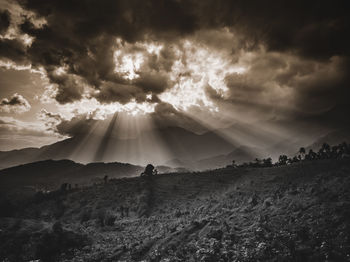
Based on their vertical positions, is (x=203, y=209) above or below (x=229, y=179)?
Result: below

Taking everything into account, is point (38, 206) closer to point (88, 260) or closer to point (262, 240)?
point (88, 260)

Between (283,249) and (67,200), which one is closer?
(283,249)

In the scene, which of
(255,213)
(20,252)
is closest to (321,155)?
(255,213)

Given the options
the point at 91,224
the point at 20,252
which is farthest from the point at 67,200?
the point at 20,252

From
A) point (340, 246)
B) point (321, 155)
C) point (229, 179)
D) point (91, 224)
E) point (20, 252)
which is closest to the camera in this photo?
point (340, 246)

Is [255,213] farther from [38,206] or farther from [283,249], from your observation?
[38,206]

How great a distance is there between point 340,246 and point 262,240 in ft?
17.9

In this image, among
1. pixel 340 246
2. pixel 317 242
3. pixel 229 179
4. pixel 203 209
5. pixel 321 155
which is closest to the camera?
pixel 340 246

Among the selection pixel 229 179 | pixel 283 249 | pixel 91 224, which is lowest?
pixel 91 224

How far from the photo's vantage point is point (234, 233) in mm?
21953

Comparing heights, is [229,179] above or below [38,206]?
above

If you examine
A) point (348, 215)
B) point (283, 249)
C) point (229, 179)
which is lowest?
point (283, 249)

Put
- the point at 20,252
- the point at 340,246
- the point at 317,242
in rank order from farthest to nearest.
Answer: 1. the point at 20,252
2. the point at 317,242
3. the point at 340,246

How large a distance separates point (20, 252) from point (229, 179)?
48.5 metres
